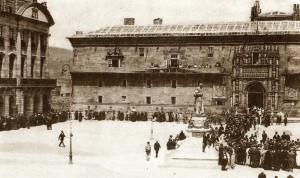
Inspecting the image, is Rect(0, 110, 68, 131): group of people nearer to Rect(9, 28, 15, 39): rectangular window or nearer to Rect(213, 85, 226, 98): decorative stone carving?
Rect(9, 28, 15, 39): rectangular window

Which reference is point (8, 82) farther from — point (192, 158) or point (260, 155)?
point (260, 155)

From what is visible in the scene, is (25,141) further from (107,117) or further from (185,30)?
(185,30)

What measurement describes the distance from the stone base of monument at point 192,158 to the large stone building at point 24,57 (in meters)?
22.4

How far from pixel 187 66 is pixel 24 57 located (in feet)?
56.6

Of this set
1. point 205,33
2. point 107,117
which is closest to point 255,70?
point 205,33

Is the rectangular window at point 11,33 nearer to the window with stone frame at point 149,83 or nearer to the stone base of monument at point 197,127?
the window with stone frame at point 149,83

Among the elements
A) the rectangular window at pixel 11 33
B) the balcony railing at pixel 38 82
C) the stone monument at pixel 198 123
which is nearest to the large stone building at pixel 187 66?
the balcony railing at pixel 38 82

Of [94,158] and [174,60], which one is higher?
[174,60]

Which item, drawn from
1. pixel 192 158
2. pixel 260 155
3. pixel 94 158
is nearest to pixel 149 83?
pixel 94 158

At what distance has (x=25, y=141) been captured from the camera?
3231 cm

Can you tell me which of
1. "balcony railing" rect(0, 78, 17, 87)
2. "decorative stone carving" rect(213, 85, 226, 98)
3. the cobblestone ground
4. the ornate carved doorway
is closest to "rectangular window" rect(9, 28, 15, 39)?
"balcony railing" rect(0, 78, 17, 87)

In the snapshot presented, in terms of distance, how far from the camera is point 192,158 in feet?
83.6

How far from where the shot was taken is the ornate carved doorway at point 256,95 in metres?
49.9

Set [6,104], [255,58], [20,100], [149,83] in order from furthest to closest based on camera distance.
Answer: [149,83]
[255,58]
[20,100]
[6,104]
